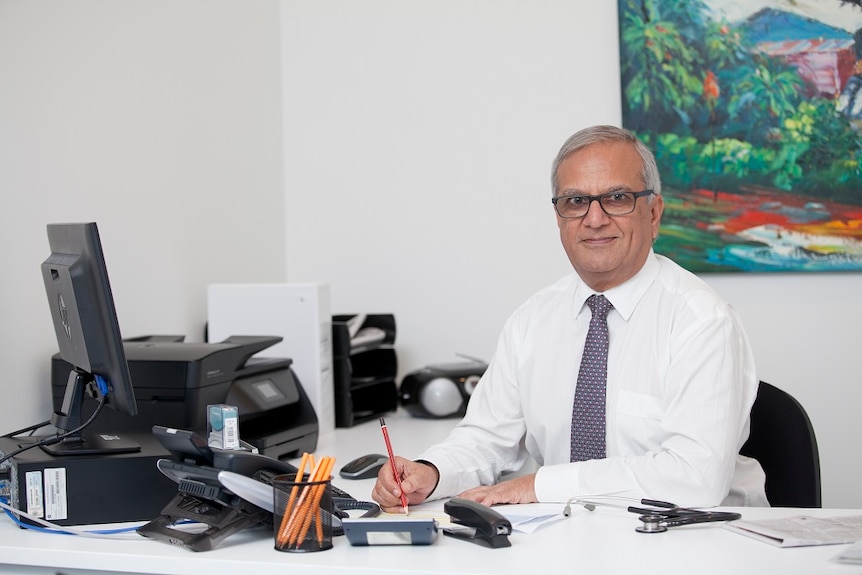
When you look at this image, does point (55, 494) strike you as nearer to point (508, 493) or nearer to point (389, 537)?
point (389, 537)

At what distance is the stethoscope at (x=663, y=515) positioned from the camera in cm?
150

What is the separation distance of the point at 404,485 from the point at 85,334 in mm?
612

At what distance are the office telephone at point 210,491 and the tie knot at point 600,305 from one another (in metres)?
0.78

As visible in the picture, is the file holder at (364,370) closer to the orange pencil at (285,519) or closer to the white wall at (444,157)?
the white wall at (444,157)

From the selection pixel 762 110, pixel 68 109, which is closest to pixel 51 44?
pixel 68 109

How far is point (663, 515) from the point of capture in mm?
1538

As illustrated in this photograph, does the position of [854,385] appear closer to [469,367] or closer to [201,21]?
[469,367]

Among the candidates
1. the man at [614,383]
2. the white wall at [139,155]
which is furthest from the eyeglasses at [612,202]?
the white wall at [139,155]

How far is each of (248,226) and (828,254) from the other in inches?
72.8

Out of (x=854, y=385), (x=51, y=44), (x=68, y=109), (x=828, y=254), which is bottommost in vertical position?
(x=854, y=385)

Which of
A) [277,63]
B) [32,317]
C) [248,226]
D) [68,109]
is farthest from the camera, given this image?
[277,63]

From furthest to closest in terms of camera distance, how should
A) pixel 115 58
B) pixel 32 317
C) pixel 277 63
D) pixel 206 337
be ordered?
pixel 277 63
pixel 206 337
pixel 115 58
pixel 32 317

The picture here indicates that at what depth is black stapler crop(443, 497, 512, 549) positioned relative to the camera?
1438mm

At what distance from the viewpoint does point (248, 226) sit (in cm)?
322
